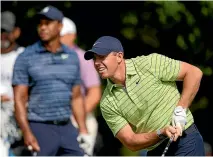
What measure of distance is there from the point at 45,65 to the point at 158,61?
2171 millimetres

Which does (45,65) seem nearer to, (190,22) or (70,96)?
(70,96)

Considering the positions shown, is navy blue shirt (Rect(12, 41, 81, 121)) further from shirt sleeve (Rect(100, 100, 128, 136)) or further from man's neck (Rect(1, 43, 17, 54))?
shirt sleeve (Rect(100, 100, 128, 136))

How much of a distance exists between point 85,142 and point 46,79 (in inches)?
34.0

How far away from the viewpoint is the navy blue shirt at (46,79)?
9.20 meters

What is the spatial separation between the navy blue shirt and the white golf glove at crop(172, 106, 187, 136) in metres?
2.32

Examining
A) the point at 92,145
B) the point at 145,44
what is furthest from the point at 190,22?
the point at 92,145

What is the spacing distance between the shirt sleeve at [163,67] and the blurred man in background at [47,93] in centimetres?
210

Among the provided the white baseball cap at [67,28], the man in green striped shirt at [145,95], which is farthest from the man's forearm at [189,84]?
the white baseball cap at [67,28]

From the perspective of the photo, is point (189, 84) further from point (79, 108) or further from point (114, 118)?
point (79, 108)

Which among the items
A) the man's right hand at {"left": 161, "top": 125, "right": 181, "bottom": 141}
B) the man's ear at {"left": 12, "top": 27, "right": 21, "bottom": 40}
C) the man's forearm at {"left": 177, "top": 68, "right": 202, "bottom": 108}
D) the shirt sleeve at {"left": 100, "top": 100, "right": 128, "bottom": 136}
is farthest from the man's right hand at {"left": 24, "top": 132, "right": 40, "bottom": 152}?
the man's right hand at {"left": 161, "top": 125, "right": 181, "bottom": 141}

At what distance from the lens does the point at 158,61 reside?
7.25m

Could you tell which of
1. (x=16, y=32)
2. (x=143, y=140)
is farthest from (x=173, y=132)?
(x=16, y=32)

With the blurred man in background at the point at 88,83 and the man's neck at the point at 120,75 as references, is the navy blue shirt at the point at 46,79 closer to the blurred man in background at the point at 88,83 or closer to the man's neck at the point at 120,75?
the blurred man in background at the point at 88,83

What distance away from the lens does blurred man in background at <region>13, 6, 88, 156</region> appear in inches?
362
